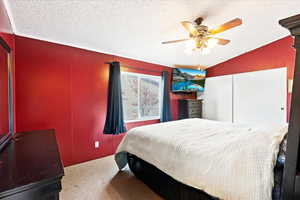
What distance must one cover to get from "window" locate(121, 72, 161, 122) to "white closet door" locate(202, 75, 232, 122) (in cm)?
158

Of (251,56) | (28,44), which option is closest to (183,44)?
(251,56)

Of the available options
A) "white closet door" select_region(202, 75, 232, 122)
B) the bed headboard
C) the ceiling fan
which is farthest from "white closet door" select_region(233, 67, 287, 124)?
the bed headboard

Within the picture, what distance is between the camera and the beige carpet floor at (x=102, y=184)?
73.0 inches

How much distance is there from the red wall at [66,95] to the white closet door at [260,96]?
3076 mm

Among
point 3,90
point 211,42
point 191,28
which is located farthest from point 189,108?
point 3,90

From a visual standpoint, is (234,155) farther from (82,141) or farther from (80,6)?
(82,141)

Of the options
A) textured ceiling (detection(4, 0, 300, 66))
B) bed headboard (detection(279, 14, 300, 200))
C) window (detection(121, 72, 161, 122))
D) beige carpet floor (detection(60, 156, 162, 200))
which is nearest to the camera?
bed headboard (detection(279, 14, 300, 200))

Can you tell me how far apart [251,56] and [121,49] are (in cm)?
324

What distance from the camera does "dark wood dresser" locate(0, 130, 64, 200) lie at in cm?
64

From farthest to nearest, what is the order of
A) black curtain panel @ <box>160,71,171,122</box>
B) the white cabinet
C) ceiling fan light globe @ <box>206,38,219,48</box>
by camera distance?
black curtain panel @ <box>160,71,171,122</box> < the white cabinet < ceiling fan light globe @ <box>206,38,219,48</box>

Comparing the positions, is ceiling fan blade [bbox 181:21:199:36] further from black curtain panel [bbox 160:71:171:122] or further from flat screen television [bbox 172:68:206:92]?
flat screen television [bbox 172:68:206:92]

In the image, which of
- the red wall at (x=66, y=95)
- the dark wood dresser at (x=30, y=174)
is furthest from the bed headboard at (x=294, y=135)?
the red wall at (x=66, y=95)

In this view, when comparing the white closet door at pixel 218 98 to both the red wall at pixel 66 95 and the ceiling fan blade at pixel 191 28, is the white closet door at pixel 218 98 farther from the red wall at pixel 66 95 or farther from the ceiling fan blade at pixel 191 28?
the red wall at pixel 66 95

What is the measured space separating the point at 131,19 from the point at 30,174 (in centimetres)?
202
